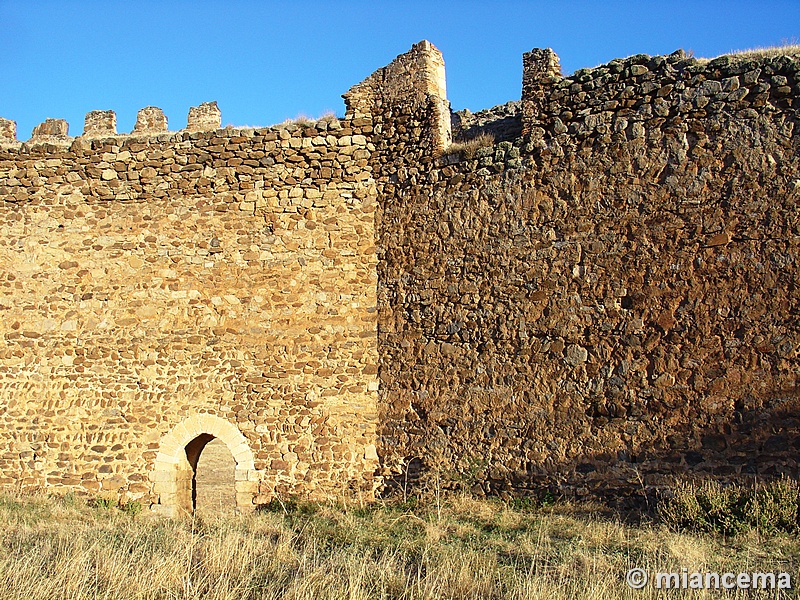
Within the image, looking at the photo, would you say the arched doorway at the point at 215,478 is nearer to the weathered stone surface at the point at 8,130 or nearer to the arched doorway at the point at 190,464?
the arched doorway at the point at 190,464

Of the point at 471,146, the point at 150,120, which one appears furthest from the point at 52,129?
the point at 471,146

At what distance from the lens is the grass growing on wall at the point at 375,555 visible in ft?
15.4

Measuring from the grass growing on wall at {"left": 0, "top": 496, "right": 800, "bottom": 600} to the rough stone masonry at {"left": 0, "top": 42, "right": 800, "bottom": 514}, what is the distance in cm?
97

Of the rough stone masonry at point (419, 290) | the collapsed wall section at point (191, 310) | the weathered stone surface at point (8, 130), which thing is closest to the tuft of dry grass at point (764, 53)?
the rough stone masonry at point (419, 290)

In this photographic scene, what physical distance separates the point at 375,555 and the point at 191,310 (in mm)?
4689

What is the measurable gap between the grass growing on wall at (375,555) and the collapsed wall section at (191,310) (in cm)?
129

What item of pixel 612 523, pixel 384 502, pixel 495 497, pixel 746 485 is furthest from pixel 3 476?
pixel 746 485

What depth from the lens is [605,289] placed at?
25.5 ft

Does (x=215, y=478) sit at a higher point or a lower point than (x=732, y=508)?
lower

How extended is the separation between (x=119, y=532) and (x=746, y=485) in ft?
19.1

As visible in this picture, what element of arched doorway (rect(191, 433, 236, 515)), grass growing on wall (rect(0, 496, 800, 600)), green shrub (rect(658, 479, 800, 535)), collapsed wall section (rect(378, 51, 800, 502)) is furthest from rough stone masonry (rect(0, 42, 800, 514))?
arched doorway (rect(191, 433, 236, 515))

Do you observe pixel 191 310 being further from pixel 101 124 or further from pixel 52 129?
pixel 52 129

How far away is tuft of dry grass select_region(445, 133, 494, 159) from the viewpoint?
28.5 ft

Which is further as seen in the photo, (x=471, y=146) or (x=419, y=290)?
(x=419, y=290)
